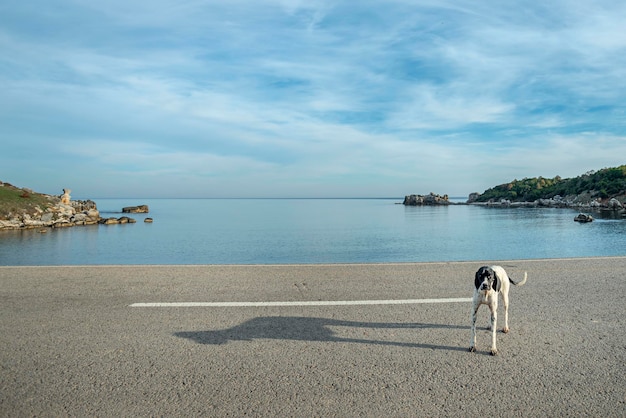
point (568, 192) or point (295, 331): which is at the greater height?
point (568, 192)

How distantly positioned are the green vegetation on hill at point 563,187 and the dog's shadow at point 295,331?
108m

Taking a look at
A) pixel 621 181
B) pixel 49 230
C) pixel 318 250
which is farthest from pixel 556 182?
pixel 49 230

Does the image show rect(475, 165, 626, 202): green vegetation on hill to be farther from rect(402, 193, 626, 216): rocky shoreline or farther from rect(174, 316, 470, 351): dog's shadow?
rect(174, 316, 470, 351): dog's shadow

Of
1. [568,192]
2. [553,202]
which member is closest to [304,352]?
[553,202]

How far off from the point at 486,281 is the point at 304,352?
2470 millimetres

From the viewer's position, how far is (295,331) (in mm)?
5910

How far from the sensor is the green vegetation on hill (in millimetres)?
98812

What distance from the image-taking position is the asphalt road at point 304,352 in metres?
3.99

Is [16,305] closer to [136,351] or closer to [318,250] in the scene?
[136,351]

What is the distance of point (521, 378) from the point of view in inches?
177

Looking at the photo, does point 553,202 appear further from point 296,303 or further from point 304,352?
point 304,352

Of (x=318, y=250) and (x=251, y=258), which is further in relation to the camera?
(x=318, y=250)

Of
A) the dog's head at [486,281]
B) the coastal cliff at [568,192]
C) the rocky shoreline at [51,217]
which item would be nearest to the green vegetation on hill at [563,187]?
the coastal cliff at [568,192]

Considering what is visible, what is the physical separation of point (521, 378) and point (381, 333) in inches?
73.5
